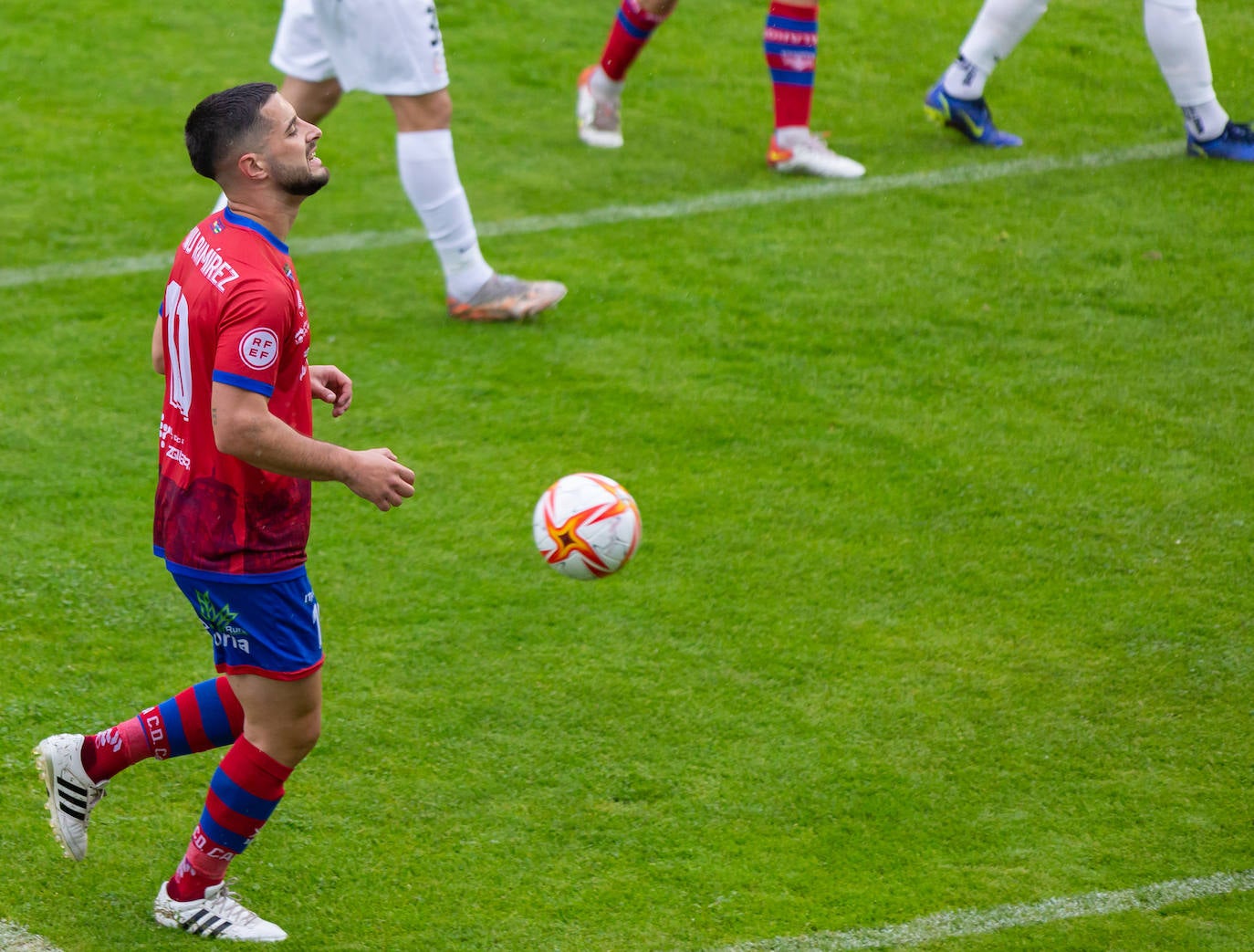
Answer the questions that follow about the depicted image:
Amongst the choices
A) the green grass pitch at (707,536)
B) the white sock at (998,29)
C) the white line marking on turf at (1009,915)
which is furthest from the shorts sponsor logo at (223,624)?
the white sock at (998,29)

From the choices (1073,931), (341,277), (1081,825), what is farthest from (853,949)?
(341,277)

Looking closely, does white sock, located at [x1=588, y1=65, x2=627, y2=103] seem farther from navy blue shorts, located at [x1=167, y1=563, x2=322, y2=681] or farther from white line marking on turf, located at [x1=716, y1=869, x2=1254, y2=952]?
white line marking on turf, located at [x1=716, y1=869, x2=1254, y2=952]

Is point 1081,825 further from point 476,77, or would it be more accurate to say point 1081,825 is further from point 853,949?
point 476,77

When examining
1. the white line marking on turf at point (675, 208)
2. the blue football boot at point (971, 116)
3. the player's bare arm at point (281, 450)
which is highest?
the player's bare arm at point (281, 450)

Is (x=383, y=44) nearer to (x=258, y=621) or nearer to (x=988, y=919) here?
(x=258, y=621)

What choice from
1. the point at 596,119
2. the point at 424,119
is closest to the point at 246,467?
the point at 424,119

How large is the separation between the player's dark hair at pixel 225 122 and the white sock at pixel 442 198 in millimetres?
2913

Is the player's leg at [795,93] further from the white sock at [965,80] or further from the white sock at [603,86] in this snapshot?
the white sock at [603,86]

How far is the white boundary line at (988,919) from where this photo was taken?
3.13 meters

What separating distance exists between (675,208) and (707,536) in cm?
283

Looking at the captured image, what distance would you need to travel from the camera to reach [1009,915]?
3201mm

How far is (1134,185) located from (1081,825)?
447cm

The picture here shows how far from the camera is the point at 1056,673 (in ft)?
13.3

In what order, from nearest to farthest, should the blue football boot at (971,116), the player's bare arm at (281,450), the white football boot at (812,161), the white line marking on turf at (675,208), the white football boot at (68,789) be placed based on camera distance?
the player's bare arm at (281,450)
the white football boot at (68,789)
the white line marking on turf at (675,208)
the white football boot at (812,161)
the blue football boot at (971,116)
